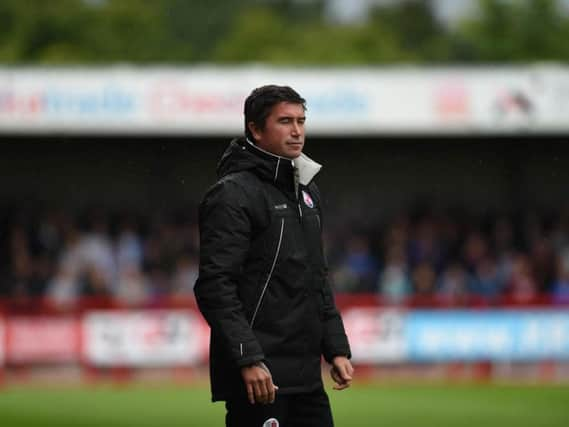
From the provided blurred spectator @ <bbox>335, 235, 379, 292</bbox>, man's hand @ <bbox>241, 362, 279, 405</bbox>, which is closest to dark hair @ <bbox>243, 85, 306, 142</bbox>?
man's hand @ <bbox>241, 362, 279, 405</bbox>

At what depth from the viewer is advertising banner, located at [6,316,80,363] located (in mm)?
17359

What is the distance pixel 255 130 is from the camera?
541 centimetres

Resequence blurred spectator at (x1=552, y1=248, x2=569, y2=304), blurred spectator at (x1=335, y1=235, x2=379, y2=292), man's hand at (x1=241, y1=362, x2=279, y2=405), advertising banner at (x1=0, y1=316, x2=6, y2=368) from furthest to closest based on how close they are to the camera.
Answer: blurred spectator at (x1=335, y1=235, x2=379, y2=292) → blurred spectator at (x1=552, y1=248, x2=569, y2=304) → advertising banner at (x1=0, y1=316, x2=6, y2=368) → man's hand at (x1=241, y1=362, x2=279, y2=405)

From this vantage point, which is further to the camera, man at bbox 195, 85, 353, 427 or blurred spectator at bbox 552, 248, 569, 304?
blurred spectator at bbox 552, 248, 569, 304

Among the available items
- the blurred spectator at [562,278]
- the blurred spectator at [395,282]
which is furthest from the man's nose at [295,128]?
the blurred spectator at [395,282]

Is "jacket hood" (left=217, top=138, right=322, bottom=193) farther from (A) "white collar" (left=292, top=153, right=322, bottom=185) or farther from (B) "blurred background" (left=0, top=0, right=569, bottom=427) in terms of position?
(B) "blurred background" (left=0, top=0, right=569, bottom=427)

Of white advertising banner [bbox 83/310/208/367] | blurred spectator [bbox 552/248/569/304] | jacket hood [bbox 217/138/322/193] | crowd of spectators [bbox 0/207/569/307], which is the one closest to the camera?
jacket hood [bbox 217/138/322/193]

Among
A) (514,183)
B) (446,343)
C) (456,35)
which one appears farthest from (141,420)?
(456,35)

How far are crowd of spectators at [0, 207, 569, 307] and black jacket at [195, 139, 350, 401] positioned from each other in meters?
12.7

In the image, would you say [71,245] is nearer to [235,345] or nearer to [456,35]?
[235,345]

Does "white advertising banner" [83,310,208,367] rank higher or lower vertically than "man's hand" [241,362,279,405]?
lower

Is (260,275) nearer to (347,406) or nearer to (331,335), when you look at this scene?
(331,335)

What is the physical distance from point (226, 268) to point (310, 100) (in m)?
16.0

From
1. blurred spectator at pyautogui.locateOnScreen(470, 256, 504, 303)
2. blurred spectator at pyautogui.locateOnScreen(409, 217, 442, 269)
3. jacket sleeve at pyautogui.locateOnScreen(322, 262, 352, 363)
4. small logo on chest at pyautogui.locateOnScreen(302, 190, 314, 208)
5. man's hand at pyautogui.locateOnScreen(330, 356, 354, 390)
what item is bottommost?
blurred spectator at pyautogui.locateOnScreen(470, 256, 504, 303)
